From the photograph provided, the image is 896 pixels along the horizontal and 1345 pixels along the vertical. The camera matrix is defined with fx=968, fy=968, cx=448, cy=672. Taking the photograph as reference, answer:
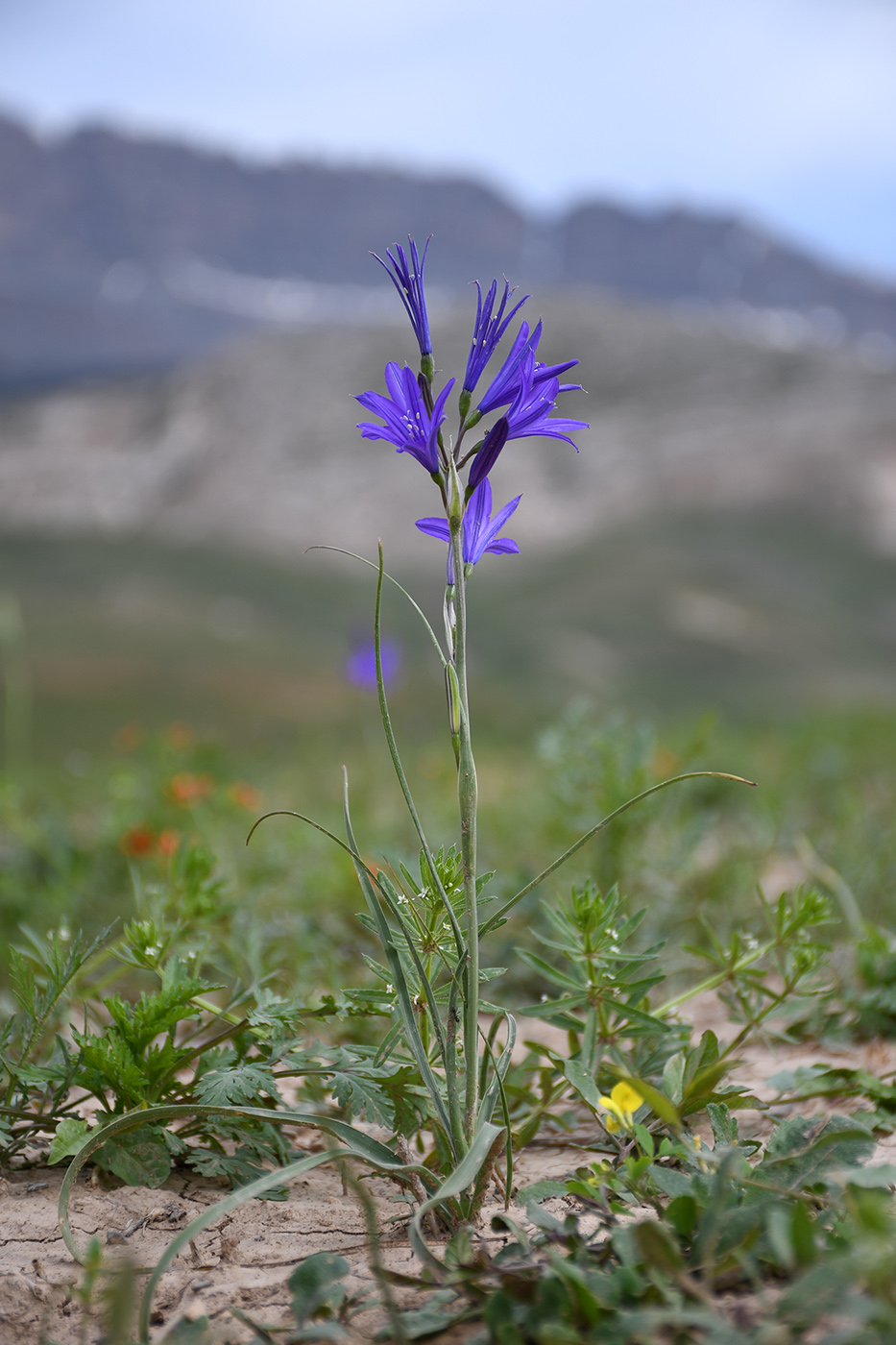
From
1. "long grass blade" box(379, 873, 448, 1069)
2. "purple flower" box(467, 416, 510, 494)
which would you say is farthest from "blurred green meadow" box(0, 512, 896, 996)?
"purple flower" box(467, 416, 510, 494)

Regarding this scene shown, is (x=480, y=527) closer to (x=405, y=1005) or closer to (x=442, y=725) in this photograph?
(x=405, y=1005)

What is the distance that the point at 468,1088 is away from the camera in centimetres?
125

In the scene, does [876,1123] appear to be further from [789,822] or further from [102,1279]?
[789,822]

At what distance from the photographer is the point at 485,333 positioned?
125 cm

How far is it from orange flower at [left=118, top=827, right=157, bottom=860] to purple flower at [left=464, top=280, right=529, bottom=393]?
77.8 inches

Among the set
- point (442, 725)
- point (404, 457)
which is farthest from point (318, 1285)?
point (404, 457)

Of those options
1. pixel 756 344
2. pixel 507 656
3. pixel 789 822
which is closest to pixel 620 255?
pixel 756 344

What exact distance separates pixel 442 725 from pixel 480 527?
12.2 m

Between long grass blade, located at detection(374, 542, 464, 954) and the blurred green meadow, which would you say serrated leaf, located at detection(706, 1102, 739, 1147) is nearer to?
the blurred green meadow

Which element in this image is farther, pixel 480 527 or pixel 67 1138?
pixel 67 1138

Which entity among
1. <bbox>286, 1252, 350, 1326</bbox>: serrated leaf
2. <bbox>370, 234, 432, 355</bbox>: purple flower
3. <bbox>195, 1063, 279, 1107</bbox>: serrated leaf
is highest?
<bbox>370, 234, 432, 355</bbox>: purple flower

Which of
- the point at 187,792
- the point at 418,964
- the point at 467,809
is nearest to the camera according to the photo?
the point at 467,809

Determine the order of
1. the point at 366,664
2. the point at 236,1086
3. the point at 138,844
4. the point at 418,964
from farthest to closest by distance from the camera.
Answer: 1. the point at 366,664
2. the point at 138,844
3. the point at 236,1086
4. the point at 418,964

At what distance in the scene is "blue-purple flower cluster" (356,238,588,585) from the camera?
1.20 meters
